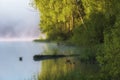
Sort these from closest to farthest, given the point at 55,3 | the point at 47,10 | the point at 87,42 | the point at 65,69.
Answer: the point at 65,69
the point at 87,42
the point at 55,3
the point at 47,10

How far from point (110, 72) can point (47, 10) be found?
51.1 m

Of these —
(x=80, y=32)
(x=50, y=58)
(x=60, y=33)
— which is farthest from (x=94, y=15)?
(x=60, y=33)

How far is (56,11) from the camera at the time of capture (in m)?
69.7

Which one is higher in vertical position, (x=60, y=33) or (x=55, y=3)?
(x=55, y=3)

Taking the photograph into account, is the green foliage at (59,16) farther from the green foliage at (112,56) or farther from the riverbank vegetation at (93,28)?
the green foliage at (112,56)

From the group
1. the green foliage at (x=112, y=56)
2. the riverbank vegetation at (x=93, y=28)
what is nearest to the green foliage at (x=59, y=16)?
the riverbank vegetation at (x=93, y=28)

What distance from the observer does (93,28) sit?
42094 mm

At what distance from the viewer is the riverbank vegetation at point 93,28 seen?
2311 cm

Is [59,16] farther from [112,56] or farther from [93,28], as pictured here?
[112,56]

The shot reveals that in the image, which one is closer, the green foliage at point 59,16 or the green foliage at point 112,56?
the green foliage at point 112,56

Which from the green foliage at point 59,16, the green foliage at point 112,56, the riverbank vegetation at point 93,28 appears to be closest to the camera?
the green foliage at point 112,56

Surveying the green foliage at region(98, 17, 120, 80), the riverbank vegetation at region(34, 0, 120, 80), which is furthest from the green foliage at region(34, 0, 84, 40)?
the green foliage at region(98, 17, 120, 80)

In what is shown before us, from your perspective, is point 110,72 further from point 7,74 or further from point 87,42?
point 87,42

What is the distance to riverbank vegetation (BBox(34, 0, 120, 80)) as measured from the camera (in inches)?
910
